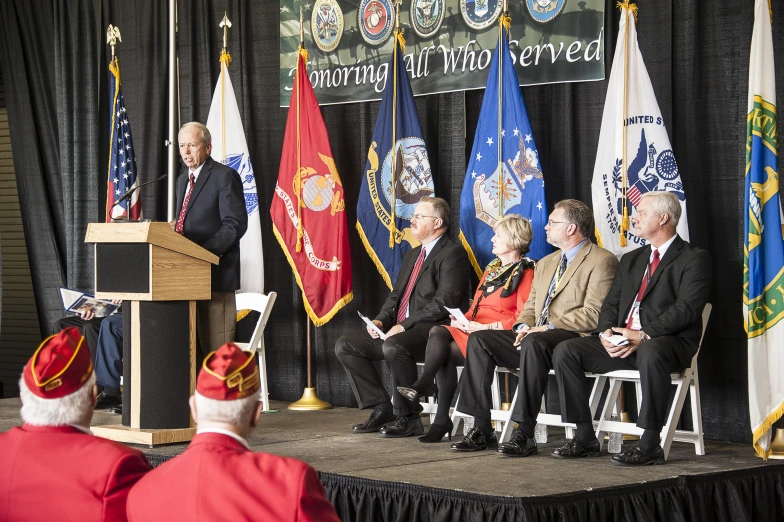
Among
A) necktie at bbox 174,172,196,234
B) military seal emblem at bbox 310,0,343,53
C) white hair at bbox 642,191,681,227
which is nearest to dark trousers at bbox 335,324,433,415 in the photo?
necktie at bbox 174,172,196,234

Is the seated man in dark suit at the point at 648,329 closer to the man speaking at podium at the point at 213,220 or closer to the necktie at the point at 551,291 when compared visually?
the necktie at the point at 551,291

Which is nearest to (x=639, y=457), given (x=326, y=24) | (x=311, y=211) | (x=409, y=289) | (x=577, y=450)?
(x=577, y=450)

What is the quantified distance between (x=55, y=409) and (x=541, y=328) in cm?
300

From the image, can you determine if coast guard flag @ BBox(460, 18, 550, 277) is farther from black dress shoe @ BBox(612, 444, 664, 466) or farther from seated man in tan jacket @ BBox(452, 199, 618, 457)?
black dress shoe @ BBox(612, 444, 664, 466)

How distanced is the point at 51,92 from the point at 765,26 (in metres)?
5.58

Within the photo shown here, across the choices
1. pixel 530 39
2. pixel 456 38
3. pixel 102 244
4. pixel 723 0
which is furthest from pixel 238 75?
pixel 723 0

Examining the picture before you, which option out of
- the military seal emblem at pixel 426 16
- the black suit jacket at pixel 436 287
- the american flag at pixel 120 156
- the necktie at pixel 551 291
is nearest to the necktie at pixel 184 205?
the black suit jacket at pixel 436 287

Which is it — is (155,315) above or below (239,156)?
below

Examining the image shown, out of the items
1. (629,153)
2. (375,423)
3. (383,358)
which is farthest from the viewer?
(383,358)

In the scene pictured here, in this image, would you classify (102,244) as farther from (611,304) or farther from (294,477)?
(294,477)

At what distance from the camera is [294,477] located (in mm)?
1786

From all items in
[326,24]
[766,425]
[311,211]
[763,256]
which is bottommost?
[766,425]

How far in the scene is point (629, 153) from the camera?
5074 mm

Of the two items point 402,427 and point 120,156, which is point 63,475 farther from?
point 120,156
